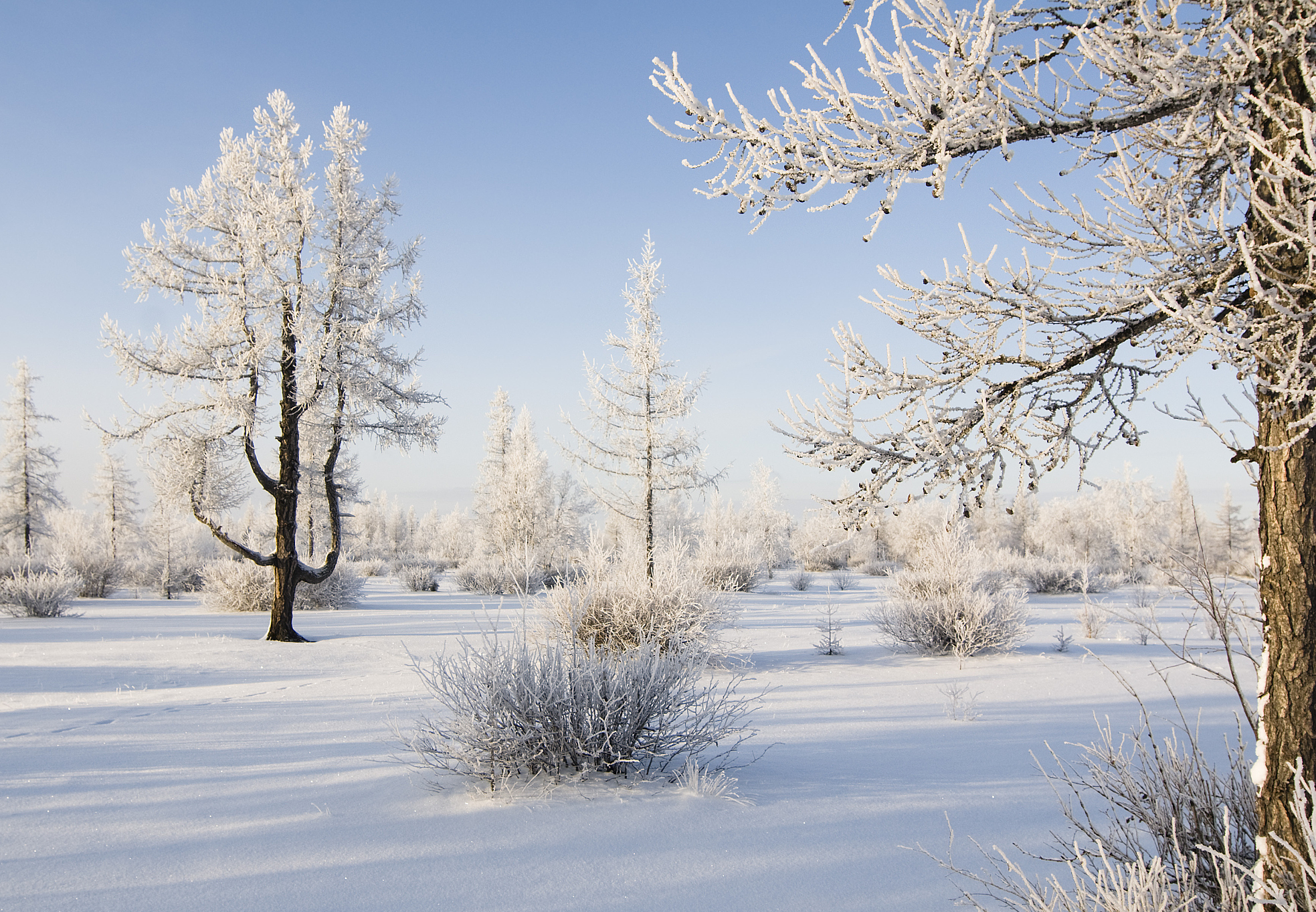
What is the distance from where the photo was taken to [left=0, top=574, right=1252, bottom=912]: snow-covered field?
2.80 meters

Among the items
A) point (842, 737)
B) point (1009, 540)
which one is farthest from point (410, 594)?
point (1009, 540)

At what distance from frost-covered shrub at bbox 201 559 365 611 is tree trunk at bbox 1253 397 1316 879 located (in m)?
17.0

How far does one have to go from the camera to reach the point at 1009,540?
47281 millimetres

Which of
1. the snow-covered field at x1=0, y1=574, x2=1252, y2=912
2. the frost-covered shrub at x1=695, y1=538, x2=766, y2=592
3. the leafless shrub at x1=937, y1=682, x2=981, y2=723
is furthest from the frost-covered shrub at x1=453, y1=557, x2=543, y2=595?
the leafless shrub at x1=937, y1=682, x2=981, y2=723

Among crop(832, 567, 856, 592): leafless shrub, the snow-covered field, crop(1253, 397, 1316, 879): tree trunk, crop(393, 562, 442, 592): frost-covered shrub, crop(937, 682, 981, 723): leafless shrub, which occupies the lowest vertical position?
crop(832, 567, 856, 592): leafless shrub

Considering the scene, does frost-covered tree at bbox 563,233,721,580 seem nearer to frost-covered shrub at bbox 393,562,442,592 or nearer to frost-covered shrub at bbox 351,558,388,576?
frost-covered shrub at bbox 393,562,442,592

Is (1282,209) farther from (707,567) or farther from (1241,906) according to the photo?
(707,567)

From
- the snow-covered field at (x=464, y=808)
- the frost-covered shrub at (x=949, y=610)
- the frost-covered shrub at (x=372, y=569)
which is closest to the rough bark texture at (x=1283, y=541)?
the snow-covered field at (x=464, y=808)

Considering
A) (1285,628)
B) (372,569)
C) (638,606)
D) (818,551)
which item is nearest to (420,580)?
(372,569)

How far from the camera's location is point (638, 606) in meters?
8.42

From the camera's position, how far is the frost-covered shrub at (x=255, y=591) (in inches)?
670

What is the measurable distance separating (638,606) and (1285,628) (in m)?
6.75

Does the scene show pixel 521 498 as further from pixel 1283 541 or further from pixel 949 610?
pixel 1283 541

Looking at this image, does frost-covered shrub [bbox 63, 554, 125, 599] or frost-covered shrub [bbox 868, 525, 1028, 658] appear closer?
frost-covered shrub [bbox 868, 525, 1028, 658]
